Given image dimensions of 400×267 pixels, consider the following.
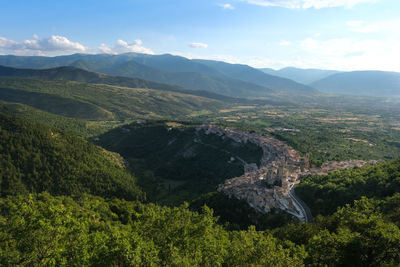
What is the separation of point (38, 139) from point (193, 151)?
9898 centimetres

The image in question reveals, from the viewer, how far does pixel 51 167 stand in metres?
128

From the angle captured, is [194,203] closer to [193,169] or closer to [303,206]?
[303,206]

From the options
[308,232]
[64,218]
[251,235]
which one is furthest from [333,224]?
[64,218]

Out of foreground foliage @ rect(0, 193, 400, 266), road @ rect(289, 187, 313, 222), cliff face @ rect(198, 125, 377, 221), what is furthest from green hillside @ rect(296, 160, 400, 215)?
foreground foliage @ rect(0, 193, 400, 266)

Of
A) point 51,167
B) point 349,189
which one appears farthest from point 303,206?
point 51,167

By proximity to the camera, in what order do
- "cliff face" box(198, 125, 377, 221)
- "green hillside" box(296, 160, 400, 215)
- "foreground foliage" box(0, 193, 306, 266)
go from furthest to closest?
1. "cliff face" box(198, 125, 377, 221)
2. "green hillside" box(296, 160, 400, 215)
3. "foreground foliage" box(0, 193, 306, 266)

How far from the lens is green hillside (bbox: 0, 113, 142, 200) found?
117938 mm

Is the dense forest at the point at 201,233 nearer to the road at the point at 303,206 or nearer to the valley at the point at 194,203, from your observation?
the valley at the point at 194,203

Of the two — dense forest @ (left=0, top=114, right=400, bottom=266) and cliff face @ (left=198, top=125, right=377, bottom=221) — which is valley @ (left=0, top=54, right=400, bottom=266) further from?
cliff face @ (left=198, top=125, right=377, bottom=221)

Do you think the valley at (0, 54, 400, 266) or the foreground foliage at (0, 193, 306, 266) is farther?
the valley at (0, 54, 400, 266)

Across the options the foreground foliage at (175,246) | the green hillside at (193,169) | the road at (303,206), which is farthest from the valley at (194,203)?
the green hillside at (193,169)

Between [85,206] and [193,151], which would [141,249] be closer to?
[85,206]

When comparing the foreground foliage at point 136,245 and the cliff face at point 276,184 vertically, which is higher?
the foreground foliage at point 136,245

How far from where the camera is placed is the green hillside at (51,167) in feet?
387
